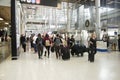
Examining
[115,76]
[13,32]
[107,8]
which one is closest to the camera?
[115,76]

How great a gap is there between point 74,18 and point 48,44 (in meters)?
19.7

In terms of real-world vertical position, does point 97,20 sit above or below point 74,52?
above

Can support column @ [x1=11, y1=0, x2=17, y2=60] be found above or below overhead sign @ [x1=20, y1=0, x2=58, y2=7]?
below

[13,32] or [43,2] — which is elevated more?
[43,2]

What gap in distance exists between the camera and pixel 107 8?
22656 mm

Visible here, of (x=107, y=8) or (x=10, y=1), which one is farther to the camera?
(x=107, y=8)

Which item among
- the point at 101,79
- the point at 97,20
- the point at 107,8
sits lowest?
the point at 101,79

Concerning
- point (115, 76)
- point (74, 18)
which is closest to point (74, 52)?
point (115, 76)

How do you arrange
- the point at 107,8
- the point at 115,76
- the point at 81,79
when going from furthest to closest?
1. the point at 107,8
2. the point at 115,76
3. the point at 81,79

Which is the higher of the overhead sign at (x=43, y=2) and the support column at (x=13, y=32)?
the overhead sign at (x=43, y=2)

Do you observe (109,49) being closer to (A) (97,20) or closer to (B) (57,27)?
(A) (97,20)

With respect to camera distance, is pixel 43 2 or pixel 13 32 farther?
pixel 43 2

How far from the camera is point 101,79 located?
568 cm

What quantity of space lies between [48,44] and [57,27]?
26888mm
